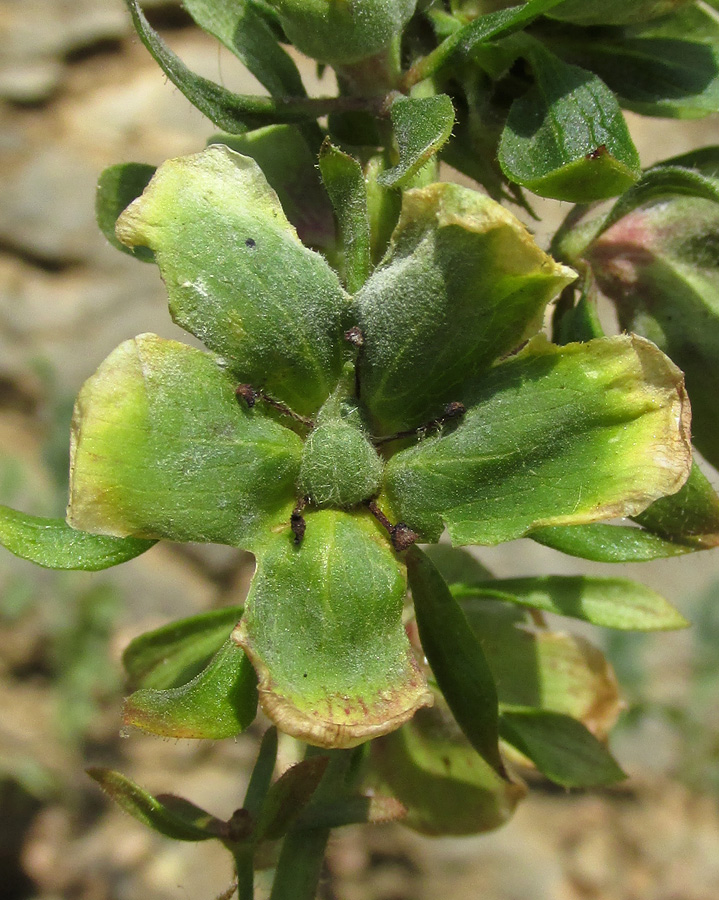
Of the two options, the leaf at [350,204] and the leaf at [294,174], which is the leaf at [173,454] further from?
the leaf at [294,174]

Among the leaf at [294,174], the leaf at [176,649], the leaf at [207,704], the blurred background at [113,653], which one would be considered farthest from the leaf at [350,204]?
the blurred background at [113,653]

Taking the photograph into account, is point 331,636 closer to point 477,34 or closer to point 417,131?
point 417,131

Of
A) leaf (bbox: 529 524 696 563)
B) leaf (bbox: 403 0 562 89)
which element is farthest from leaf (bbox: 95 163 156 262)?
leaf (bbox: 529 524 696 563)

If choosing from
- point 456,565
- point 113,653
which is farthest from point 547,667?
point 113,653

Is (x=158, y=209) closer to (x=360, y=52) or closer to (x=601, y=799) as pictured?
(x=360, y=52)

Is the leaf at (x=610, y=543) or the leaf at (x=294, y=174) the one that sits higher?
the leaf at (x=294, y=174)

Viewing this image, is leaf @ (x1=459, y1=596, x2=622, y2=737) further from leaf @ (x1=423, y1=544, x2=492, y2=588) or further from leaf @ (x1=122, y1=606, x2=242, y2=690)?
leaf @ (x1=122, y1=606, x2=242, y2=690)

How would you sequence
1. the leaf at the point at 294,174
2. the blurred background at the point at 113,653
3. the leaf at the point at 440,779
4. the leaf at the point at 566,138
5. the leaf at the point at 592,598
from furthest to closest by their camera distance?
the blurred background at the point at 113,653, the leaf at the point at 440,779, the leaf at the point at 592,598, the leaf at the point at 294,174, the leaf at the point at 566,138
